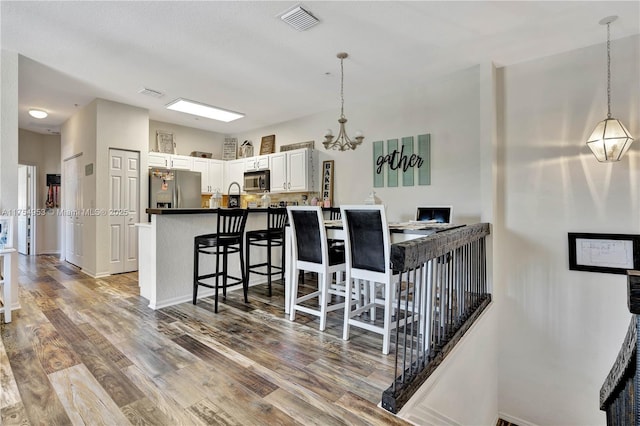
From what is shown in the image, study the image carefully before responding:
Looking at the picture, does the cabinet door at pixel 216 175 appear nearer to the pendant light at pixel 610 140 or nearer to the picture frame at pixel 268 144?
the picture frame at pixel 268 144

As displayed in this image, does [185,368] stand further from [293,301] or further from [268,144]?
[268,144]

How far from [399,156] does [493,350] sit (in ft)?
8.62

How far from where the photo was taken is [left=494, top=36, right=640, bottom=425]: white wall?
313cm

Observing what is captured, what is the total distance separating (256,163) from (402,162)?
2923mm

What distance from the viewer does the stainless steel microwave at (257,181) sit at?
5.88 m

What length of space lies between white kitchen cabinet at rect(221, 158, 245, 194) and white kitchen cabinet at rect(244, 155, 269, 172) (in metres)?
0.16

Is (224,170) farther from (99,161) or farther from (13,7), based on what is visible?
(13,7)

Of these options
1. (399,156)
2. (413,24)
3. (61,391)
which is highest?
(413,24)

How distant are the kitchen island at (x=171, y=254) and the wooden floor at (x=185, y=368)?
0.23m

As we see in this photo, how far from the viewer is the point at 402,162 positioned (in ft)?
14.8

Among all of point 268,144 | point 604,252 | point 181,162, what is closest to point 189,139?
point 181,162

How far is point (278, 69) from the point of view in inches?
146

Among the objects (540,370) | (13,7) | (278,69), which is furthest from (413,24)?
(540,370)

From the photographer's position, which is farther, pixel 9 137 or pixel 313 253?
pixel 9 137
